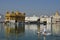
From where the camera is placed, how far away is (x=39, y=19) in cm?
8025

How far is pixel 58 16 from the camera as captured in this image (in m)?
76.6

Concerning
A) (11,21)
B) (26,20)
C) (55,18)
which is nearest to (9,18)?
(11,21)

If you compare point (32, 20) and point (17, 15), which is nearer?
point (17, 15)

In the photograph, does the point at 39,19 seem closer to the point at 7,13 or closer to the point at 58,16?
the point at 58,16

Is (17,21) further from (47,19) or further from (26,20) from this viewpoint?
(47,19)

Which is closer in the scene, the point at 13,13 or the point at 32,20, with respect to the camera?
the point at 13,13

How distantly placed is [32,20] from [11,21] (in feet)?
36.9

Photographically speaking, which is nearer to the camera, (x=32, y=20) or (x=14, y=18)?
(x=14, y=18)

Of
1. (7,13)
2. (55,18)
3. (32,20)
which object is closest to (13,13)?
(7,13)

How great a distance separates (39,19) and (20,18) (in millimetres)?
8923

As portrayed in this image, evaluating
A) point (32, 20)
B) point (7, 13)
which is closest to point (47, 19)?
point (32, 20)

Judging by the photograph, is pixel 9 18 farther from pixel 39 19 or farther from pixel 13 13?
pixel 39 19

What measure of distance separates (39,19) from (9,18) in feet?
42.8

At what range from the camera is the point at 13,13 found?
76.4m
